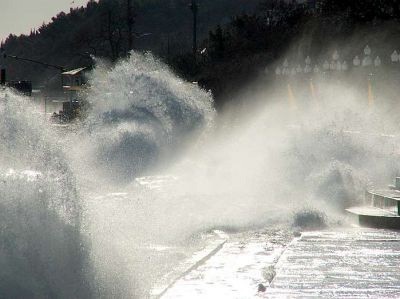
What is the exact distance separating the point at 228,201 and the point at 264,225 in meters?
4.34

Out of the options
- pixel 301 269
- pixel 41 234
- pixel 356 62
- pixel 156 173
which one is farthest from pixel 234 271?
pixel 356 62

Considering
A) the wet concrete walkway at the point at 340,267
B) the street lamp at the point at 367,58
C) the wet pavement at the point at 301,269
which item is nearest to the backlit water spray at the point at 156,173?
Answer: the wet pavement at the point at 301,269

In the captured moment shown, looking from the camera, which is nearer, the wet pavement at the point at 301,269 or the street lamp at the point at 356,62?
the wet pavement at the point at 301,269

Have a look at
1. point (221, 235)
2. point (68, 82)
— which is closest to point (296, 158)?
point (221, 235)

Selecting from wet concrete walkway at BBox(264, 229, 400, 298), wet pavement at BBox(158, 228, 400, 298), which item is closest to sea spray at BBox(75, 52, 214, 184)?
wet concrete walkway at BBox(264, 229, 400, 298)

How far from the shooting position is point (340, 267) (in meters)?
16.9

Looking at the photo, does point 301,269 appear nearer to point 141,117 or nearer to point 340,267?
point 340,267

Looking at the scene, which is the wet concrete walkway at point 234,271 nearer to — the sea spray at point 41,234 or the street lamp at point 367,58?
the sea spray at point 41,234

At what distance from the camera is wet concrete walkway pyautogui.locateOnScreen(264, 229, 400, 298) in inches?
593

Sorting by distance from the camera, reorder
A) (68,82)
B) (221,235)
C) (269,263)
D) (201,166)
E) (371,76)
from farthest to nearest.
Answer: (68,82) < (371,76) < (201,166) < (221,235) < (269,263)

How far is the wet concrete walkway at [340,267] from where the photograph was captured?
15.1 meters

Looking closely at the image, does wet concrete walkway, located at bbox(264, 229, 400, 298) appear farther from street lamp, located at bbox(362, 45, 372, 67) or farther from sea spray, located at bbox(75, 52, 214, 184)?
street lamp, located at bbox(362, 45, 372, 67)

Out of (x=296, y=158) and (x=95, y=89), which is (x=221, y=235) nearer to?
(x=296, y=158)

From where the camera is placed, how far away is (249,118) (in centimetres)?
5406
